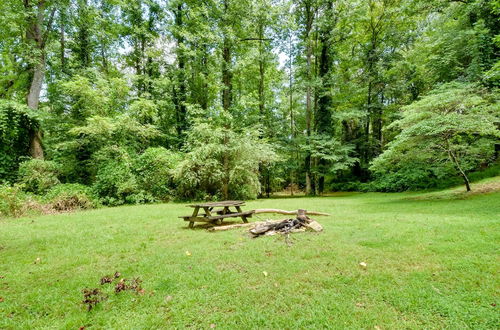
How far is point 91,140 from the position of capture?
11.9 metres

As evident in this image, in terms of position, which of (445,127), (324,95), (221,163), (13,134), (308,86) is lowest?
(221,163)

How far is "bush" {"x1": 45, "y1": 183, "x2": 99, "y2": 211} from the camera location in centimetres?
884

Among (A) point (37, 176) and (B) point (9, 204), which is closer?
(B) point (9, 204)

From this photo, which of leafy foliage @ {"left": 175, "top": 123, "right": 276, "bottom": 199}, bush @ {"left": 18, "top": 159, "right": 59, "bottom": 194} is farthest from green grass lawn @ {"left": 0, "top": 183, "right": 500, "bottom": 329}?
leafy foliage @ {"left": 175, "top": 123, "right": 276, "bottom": 199}

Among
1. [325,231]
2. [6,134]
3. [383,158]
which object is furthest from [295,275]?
[6,134]

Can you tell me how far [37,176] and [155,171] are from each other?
477 cm

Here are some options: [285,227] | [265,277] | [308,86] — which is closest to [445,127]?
[285,227]

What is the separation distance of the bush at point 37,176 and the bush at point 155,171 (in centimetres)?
347

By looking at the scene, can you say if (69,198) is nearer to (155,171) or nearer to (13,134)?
(155,171)

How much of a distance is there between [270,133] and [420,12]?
474 inches

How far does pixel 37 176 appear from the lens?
998cm

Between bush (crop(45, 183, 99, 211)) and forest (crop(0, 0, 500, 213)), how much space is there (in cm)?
7

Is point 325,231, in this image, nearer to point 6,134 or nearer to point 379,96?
point 6,134

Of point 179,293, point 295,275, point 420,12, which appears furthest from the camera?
point 420,12
